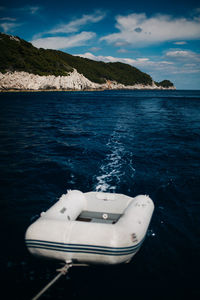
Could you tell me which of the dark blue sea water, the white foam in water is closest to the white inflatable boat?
the dark blue sea water

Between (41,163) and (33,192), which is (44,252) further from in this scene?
(41,163)

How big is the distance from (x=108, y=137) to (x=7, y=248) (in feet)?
42.2

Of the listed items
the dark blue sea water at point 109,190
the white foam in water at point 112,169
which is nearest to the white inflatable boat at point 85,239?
the dark blue sea water at point 109,190

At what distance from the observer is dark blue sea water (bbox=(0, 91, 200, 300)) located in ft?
14.4

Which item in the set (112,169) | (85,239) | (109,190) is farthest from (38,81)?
(85,239)

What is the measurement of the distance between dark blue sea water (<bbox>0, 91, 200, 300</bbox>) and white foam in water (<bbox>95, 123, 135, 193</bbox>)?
0.05 metres

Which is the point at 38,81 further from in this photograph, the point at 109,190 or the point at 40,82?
the point at 109,190

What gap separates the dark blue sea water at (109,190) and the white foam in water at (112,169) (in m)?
0.05

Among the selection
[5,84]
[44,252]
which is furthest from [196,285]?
[5,84]

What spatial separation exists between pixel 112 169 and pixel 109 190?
7.25 feet

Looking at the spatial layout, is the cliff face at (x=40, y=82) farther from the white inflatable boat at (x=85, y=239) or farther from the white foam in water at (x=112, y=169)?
the white inflatable boat at (x=85, y=239)

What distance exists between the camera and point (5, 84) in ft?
247

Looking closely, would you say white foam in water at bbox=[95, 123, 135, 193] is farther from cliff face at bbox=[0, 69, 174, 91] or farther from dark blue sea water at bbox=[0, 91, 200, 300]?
cliff face at bbox=[0, 69, 174, 91]

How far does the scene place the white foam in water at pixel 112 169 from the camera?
352 inches
